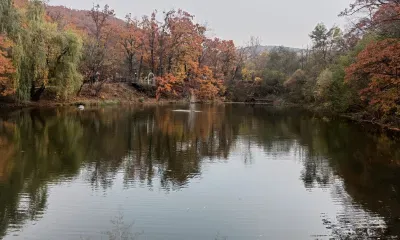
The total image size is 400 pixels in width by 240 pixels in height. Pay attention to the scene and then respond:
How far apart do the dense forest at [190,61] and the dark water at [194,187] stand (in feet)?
17.0

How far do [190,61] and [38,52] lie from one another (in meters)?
25.5

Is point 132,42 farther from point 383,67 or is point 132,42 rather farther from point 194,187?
point 194,187

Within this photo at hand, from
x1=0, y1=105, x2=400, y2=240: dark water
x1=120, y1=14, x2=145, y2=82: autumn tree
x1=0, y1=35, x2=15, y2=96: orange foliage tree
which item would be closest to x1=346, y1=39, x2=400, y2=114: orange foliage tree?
x1=0, y1=105, x2=400, y2=240: dark water

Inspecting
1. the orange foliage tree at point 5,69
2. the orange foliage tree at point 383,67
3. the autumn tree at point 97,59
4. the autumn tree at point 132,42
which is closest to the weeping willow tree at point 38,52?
the orange foliage tree at point 5,69

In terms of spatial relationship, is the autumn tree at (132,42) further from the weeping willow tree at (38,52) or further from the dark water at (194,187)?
the dark water at (194,187)

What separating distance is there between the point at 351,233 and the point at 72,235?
4.62 meters

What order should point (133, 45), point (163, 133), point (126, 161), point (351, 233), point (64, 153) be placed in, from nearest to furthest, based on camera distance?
1. point (351, 233)
2. point (126, 161)
3. point (64, 153)
4. point (163, 133)
5. point (133, 45)

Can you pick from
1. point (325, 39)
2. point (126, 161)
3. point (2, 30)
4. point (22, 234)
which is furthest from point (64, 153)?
point (325, 39)

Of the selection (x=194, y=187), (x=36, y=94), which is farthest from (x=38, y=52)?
(x=194, y=187)

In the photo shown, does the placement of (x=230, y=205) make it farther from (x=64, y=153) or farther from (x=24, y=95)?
(x=24, y=95)

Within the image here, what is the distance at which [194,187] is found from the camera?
9.43 meters

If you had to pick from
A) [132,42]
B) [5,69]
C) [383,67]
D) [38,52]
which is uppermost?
[132,42]

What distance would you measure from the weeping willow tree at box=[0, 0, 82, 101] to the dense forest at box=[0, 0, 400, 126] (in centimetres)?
7

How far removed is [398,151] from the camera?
14844 millimetres
